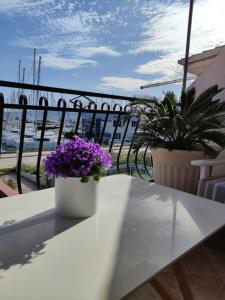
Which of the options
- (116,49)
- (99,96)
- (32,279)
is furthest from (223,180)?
(116,49)

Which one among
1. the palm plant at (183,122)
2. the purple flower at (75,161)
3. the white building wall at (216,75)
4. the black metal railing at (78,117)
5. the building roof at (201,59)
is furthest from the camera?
the building roof at (201,59)

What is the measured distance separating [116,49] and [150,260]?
7.91 m

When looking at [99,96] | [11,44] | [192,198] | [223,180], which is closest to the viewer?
[192,198]

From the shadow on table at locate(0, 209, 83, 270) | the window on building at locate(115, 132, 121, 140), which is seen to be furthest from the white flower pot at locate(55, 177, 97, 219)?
the window on building at locate(115, 132, 121, 140)

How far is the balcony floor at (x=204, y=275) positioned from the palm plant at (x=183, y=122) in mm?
Result: 840

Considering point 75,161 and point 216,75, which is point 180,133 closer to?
point 216,75

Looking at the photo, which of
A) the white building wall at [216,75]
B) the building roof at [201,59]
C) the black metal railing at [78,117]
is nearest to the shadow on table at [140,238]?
the black metal railing at [78,117]

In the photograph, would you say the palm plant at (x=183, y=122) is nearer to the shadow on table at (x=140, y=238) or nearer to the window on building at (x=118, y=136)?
the window on building at (x=118, y=136)

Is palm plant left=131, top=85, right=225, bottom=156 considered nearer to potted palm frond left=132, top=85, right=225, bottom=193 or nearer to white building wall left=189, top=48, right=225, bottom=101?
potted palm frond left=132, top=85, right=225, bottom=193

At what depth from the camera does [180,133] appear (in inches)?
102

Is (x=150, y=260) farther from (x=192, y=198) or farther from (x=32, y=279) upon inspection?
(x=192, y=198)

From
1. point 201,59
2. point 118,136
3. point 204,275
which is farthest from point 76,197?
point 201,59

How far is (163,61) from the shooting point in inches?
197

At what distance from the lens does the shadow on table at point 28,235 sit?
85 cm
